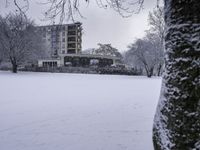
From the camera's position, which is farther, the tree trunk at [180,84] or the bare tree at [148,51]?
the bare tree at [148,51]

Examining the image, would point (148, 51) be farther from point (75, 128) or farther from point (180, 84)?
point (180, 84)

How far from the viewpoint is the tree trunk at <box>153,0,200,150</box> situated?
8.30 ft

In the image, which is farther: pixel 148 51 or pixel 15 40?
pixel 148 51

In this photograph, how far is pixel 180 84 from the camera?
2.65 m

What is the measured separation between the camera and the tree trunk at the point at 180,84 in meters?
2.53

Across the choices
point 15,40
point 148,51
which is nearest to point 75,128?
point 15,40

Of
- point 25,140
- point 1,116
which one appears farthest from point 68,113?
point 25,140

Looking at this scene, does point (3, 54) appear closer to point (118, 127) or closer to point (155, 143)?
point (118, 127)

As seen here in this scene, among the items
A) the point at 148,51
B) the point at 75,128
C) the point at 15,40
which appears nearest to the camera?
the point at 75,128

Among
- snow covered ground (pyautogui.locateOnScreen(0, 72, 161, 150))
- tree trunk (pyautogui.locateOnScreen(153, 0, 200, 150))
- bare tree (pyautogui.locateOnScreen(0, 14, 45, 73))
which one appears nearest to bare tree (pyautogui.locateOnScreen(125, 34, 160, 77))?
bare tree (pyautogui.locateOnScreen(0, 14, 45, 73))

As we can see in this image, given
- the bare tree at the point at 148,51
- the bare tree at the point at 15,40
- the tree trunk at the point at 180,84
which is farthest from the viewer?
the bare tree at the point at 148,51

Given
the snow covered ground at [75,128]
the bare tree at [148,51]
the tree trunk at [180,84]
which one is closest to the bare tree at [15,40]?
the bare tree at [148,51]

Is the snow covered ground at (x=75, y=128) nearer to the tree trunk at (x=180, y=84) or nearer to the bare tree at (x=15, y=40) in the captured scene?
the tree trunk at (x=180, y=84)

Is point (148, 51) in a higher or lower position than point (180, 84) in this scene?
higher
